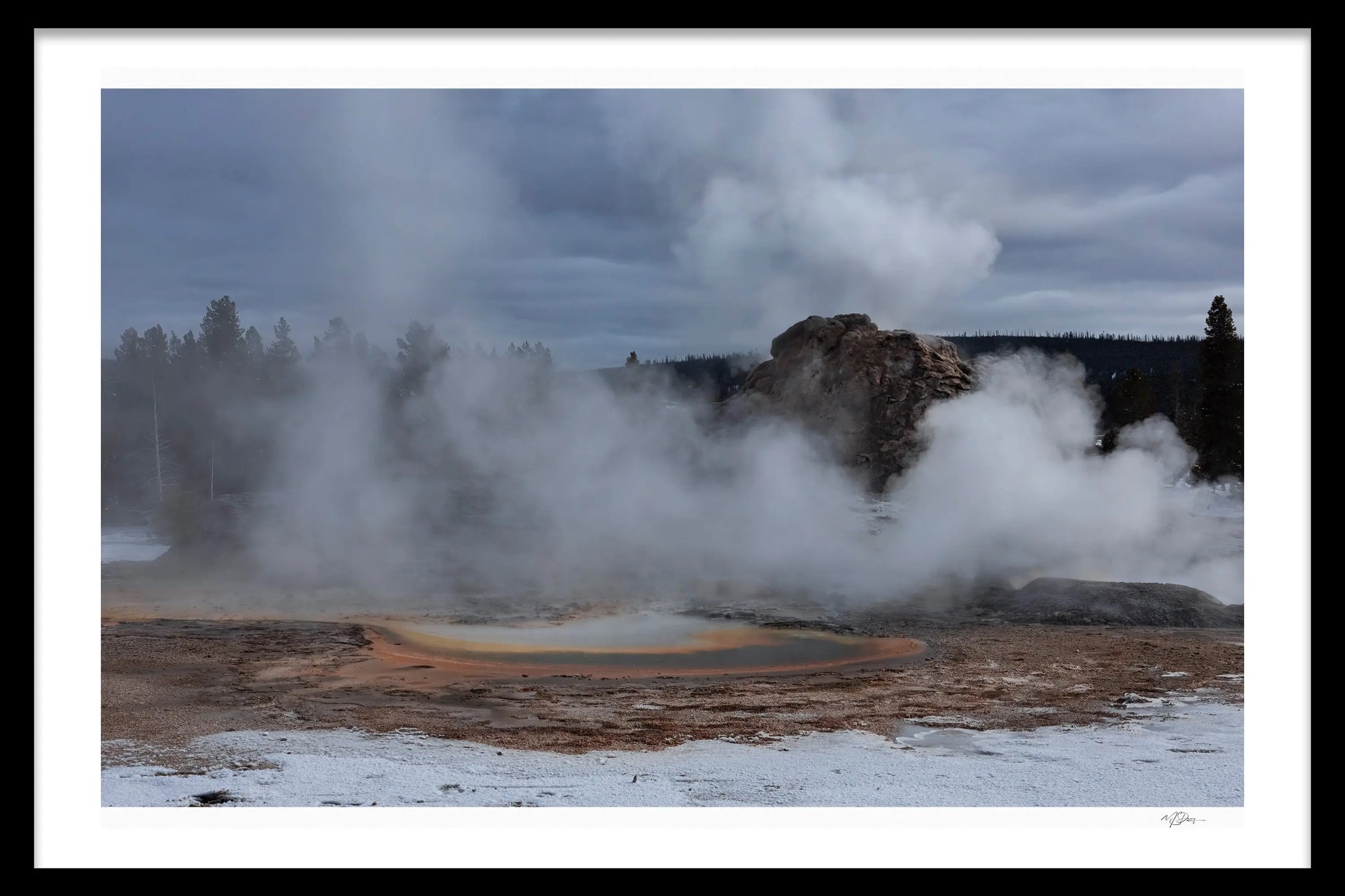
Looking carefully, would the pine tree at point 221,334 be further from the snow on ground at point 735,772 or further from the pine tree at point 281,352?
the snow on ground at point 735,772

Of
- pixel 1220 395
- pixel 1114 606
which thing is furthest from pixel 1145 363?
pixel 1114 606

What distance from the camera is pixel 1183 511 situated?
13961 millimetres

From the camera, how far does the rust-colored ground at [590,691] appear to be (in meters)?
6.66

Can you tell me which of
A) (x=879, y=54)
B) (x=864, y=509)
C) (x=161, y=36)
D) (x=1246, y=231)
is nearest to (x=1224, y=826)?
(x=1246, y=231)

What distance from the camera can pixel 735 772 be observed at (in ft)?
18.7

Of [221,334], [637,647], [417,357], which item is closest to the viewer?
[637,647]

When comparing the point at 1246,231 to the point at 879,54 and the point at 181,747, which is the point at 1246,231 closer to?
the point at 879,54

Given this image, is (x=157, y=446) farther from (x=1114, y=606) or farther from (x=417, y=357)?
(x=1114, y=606)

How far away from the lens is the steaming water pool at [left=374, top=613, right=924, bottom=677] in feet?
29.1
